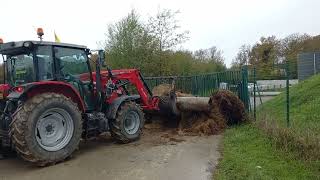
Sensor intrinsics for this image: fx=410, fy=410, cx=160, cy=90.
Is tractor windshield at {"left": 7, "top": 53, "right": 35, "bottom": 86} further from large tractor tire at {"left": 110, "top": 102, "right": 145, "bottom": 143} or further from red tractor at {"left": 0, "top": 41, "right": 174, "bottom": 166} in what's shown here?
large tractor tire at {"left": 110, "top": 102, "right": 145, "bottom": 143}

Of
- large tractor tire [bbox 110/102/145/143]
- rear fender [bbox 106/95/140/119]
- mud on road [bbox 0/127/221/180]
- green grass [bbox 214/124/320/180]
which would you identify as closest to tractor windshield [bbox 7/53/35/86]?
mud on road [bbox 0/127/221/180]

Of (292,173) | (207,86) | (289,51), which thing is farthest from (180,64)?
(289,51)

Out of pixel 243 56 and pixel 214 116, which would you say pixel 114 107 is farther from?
pixel 243 56

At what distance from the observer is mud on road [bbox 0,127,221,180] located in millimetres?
6922

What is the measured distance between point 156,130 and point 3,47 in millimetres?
4948

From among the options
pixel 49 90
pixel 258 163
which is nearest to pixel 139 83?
pixel 49 90

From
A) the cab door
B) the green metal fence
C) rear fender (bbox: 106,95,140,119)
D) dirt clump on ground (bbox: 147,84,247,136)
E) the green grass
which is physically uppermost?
the cab door

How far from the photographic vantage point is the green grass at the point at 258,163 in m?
6.35

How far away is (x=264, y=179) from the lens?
20.0ft

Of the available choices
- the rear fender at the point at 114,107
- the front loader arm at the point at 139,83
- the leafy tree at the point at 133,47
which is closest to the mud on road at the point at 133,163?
the rear fender at the point at 114,107

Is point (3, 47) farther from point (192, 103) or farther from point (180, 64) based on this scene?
point (180, 64)

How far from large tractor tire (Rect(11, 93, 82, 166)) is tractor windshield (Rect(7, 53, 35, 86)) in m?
0.87

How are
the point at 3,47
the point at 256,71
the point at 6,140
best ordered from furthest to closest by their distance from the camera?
the point at 256,71 < the point at 3,47 < the point at 6,140

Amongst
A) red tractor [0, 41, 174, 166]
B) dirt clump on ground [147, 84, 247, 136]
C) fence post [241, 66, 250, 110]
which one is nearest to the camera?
red tractor [0, 41, 174, 166]
